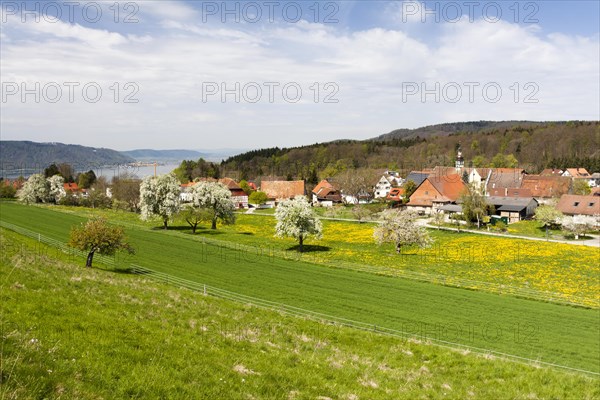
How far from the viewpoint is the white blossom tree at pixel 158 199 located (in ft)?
235

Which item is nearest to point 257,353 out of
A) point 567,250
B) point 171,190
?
point 567,250

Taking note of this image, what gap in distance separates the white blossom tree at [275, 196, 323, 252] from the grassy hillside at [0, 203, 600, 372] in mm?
8165

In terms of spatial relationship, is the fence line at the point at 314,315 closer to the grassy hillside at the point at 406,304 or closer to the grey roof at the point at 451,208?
the grassy hillside at the point at 406,304

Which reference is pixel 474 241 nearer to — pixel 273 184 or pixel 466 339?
pixel 466 339

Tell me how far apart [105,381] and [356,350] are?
11198mm

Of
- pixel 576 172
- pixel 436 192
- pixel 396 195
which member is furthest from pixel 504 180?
pixel 576 172

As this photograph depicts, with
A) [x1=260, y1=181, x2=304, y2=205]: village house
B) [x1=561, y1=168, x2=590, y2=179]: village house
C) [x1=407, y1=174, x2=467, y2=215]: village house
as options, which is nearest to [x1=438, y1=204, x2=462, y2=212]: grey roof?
[x1=407, y1=174, x2=467, y2=215]: village house

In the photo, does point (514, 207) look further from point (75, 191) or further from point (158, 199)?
point (75, 191)

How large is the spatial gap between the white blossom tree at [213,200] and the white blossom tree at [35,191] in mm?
58265

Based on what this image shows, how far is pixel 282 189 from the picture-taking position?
132 m

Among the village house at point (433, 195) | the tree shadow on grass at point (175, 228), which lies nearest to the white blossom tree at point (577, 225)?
the village house at point (433, 195)

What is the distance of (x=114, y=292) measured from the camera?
20.0 meters

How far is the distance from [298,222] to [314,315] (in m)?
30.7

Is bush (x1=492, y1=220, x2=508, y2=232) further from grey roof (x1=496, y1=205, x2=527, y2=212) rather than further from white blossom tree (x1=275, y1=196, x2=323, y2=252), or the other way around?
white blossom tree (x1=275, y1=196, x2=323, y2=252)
